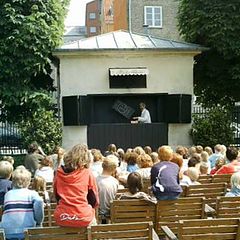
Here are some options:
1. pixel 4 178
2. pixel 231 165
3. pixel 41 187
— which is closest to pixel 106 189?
pixel 41 187

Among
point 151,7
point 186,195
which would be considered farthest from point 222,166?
point 151,7

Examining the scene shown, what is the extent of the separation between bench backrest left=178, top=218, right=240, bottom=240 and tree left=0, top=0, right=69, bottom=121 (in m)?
15.2

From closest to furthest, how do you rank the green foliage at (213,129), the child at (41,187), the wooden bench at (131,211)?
the wooden bench at (131,211)
the child at (41,187)
the green foliage at (213,129)

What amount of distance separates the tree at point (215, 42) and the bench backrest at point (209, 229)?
53.7ft

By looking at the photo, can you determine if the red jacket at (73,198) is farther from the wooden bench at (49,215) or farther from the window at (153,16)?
the window at (153,16)

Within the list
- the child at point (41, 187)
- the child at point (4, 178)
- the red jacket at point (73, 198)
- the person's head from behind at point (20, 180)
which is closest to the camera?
the red jacket at point (73, 198)

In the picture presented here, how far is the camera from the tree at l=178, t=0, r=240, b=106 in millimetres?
22031

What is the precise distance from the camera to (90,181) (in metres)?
6.95

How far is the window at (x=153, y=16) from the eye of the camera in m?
45.3

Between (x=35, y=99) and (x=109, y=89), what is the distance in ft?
9.36

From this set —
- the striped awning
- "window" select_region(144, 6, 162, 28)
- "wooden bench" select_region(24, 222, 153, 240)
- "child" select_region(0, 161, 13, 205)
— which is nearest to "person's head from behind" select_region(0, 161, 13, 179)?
"child" select_region(0, 161, 13, 205)

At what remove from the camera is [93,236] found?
623 centimetres

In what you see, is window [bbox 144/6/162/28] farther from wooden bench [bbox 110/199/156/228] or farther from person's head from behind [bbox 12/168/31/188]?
person's head from behind [bbox 12/168/31/188]

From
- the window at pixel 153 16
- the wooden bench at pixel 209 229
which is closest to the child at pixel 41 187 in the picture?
the wooden bench at pixel 209 229
